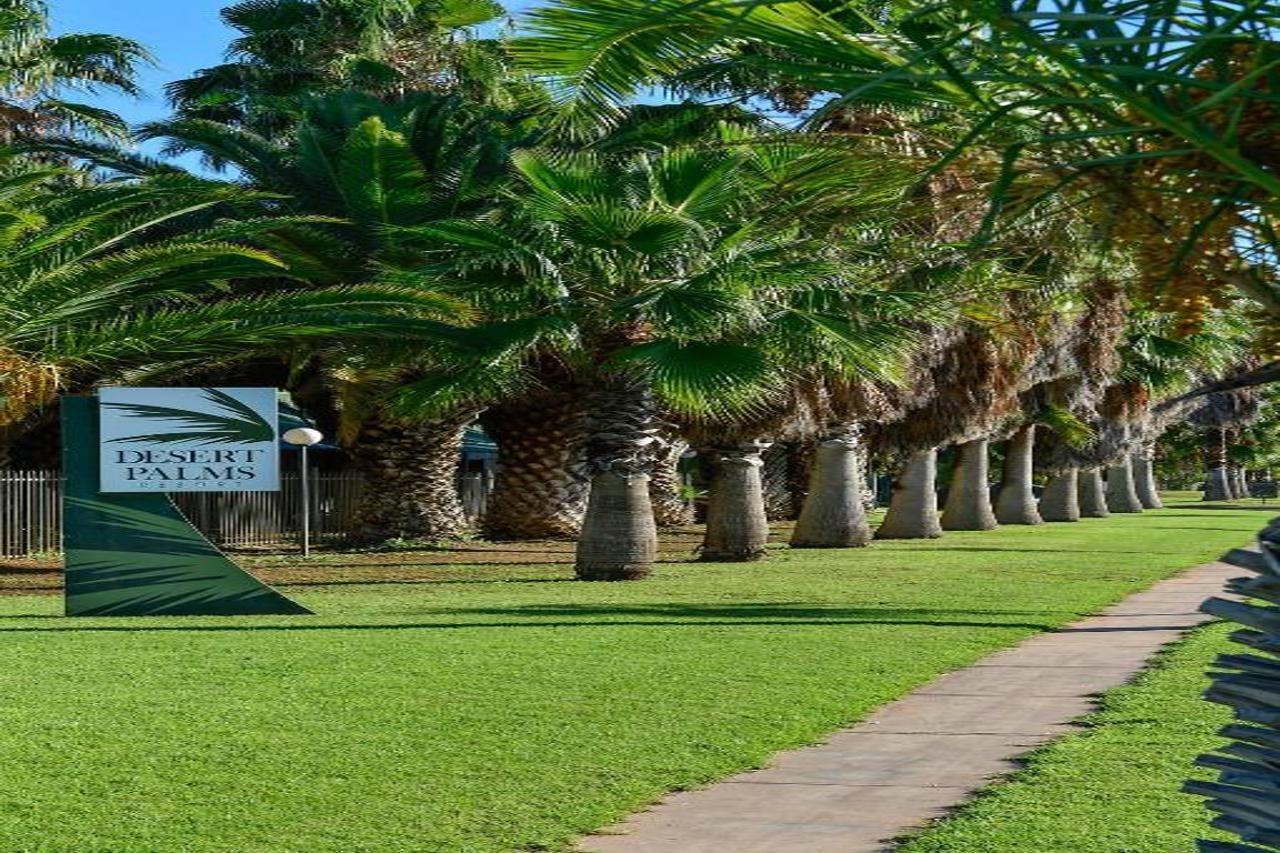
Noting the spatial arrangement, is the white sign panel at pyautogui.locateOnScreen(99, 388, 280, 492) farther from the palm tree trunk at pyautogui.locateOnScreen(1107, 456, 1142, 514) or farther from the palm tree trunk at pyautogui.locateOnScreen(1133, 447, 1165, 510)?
the palm tree trunk at pyautogui.locateOnScreen(1133, 447, 1165, 510)

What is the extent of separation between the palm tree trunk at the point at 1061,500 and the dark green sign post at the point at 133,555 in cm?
3277

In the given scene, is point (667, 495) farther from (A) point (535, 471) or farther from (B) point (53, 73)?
(B) point (53, 73)

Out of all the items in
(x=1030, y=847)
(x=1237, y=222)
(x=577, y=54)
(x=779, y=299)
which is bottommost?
(x=1030, y=847)

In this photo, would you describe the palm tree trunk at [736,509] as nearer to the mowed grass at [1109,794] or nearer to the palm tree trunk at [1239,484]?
the mowed grass at [1109,794]

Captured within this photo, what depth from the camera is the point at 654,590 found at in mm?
20047

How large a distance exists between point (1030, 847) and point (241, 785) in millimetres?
3478

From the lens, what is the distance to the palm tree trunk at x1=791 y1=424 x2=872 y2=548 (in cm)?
2958

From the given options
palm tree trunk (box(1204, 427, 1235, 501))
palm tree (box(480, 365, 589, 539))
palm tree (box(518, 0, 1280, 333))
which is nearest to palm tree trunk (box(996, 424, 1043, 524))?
palm tree (box(480, 365, 589, 539))

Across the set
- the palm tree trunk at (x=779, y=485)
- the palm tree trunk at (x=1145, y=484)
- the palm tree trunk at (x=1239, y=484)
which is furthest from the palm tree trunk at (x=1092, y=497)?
→ the palm tree trunk at (x=1239, y=484)

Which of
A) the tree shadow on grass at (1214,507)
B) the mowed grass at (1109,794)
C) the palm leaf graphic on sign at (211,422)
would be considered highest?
Result: the palm leaf graphic on sign at (211,422)

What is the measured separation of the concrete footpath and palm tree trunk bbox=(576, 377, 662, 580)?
879cm

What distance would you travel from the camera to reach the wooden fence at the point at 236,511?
86.1 feet

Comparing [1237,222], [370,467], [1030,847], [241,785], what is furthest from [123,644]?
[370,467]

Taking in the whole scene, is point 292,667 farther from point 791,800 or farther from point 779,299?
point 779,299
